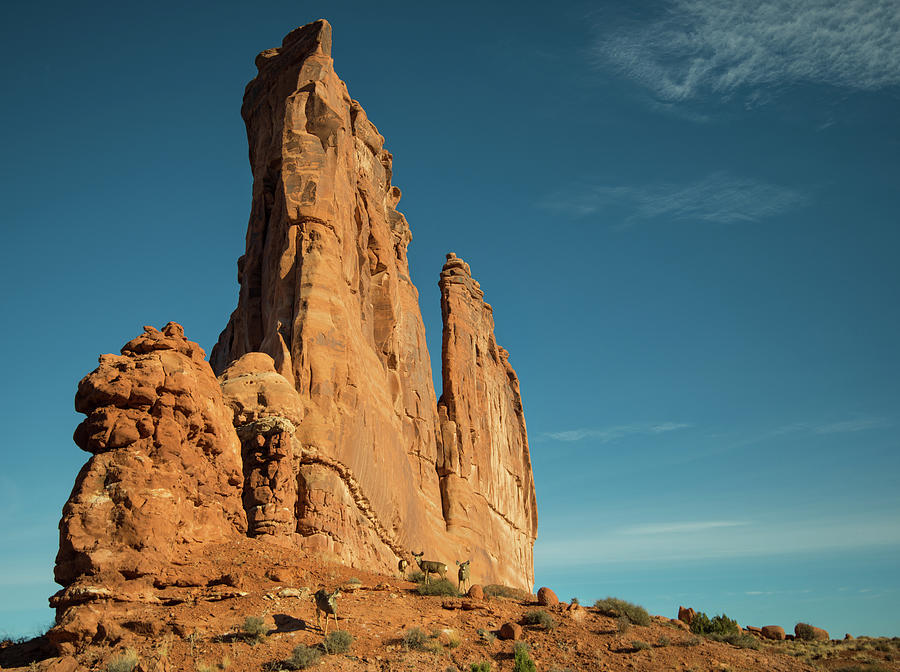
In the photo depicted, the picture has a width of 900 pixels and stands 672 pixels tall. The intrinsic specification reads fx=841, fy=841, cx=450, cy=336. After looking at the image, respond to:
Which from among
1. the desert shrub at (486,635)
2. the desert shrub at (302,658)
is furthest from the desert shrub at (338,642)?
the desert shrub at (486,635)

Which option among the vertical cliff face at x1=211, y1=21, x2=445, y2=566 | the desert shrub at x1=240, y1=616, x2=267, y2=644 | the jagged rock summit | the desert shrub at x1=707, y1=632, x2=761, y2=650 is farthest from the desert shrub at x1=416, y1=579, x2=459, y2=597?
the desert shrub at x1=707, y1=632, x2=761, y2=650

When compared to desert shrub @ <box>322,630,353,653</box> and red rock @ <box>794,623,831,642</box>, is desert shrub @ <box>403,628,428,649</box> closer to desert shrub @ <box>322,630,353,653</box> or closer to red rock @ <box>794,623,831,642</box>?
desert shrub @ <box>322,630,353,653</box>

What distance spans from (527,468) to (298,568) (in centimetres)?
5709

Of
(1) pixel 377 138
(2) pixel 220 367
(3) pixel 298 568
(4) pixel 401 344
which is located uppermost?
(1) pixel 377 138

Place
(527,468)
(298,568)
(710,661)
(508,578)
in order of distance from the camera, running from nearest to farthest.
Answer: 1. (710,661)
2. (298,568)
3. (508,578)
4. (527,468)

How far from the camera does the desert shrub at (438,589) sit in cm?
2198

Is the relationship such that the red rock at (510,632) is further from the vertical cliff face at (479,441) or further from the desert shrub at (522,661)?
the vertical cliff face at (479,441)

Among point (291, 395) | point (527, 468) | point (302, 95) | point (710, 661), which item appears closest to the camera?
point (710, 661)

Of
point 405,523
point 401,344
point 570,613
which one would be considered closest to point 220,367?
point 401,344

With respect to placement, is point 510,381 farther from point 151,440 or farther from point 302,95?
point 151,440

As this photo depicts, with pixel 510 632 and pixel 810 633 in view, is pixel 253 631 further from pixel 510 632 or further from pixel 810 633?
pixel 810 633

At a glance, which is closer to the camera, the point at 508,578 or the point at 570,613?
the point at 570,613

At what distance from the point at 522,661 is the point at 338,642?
371 cm

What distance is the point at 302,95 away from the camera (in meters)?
35.6
